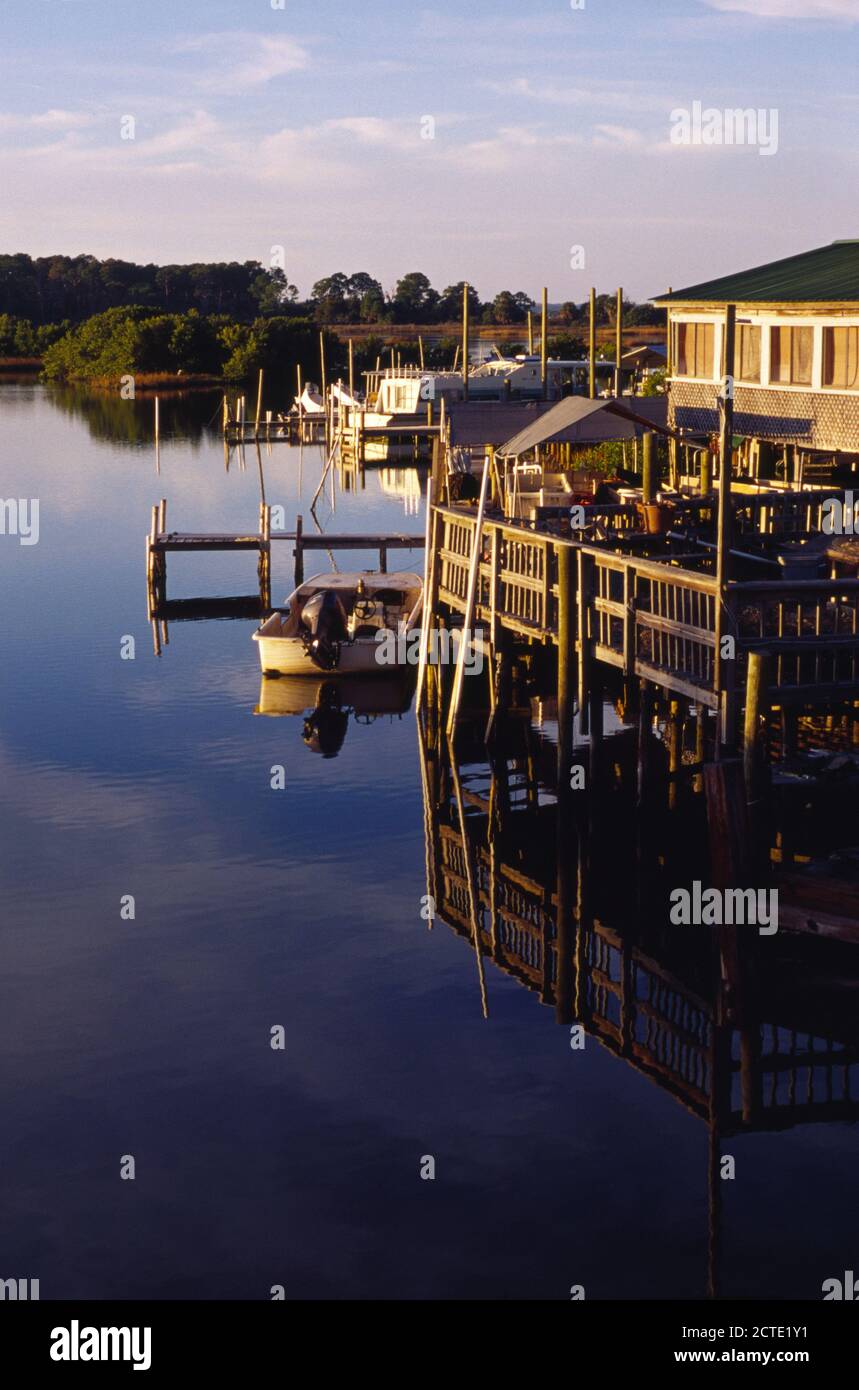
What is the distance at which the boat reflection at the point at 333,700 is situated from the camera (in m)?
34.9

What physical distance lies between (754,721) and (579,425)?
18.2 metres

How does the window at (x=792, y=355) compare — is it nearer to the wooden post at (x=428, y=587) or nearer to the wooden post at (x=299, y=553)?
the wooden post at (x=428, y=587)

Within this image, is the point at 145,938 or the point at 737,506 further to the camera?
the point at 737,506

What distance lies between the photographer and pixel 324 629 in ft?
120

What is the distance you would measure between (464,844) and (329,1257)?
41.2ft

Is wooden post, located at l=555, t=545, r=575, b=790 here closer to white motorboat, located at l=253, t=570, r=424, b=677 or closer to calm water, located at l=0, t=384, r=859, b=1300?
calm water, located at l=0, t=384, r=859, b=1300

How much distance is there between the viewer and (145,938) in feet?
74.7

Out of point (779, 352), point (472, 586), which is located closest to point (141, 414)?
point (779, 352)

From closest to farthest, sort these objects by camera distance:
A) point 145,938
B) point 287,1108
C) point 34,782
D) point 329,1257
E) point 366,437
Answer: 1. point 329,1257
2. point 287,1108
3. point 145,938
4. point 34,782
5. point 366,437

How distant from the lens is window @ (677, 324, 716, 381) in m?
43.3

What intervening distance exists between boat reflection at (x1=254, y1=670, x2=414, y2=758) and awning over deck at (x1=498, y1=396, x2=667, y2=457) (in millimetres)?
6257

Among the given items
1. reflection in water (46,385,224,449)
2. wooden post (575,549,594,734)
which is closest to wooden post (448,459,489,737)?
wooden post (575,549,594,734)

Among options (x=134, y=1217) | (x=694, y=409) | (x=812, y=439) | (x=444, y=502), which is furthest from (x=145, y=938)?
(x=694, y=409)
